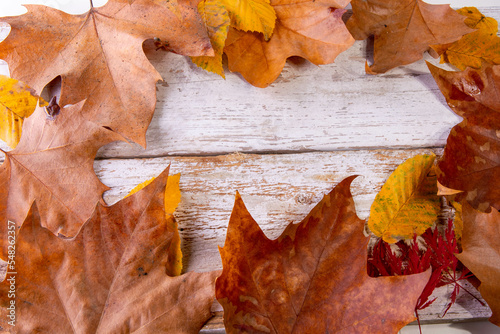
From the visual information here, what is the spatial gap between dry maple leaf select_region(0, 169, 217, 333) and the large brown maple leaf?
0.34 metres

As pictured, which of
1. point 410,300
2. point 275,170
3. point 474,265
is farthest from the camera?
point 275,170

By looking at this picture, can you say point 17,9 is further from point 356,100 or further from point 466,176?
point 466,176

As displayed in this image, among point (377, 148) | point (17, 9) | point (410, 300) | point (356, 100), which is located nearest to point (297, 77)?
point (356, 100)

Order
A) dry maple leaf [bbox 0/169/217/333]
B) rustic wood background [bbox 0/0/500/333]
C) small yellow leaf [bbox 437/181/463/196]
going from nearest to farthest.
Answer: dry maple leaf [bbox 0/169/217/333], small yellow leaf [bbox 437/181/463/196], rustic wood background [bbox 0/0/500/333]

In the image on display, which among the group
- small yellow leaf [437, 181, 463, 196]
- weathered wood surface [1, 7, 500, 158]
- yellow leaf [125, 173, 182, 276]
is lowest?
yellow leaf [125, 173, 182, 276]

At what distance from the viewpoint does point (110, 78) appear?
748 millimetres

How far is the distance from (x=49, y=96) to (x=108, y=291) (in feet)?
1.64

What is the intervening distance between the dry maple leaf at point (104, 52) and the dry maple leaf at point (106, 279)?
0.62ft

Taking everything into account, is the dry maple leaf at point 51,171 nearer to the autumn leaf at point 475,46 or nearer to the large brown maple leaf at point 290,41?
the large brown maple leaf at point 290,41

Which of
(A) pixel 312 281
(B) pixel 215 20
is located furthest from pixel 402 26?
(A) pixel 312 281

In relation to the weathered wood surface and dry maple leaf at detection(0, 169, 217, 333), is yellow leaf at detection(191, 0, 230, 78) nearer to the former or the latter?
the weathered wood surface

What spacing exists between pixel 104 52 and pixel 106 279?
480 mm

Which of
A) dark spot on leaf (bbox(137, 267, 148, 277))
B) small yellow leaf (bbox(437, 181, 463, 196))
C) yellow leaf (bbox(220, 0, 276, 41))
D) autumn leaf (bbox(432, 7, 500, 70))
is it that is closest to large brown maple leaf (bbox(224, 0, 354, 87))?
yellow leaf (bbox(220, 0, 276, 41))

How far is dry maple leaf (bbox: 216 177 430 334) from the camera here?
63 cm
